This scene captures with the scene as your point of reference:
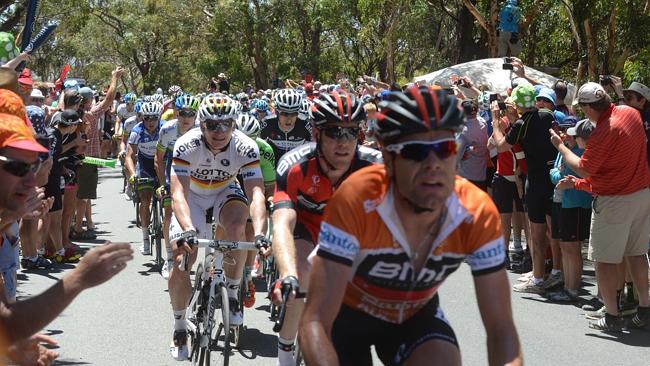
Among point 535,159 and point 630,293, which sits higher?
point 535,159

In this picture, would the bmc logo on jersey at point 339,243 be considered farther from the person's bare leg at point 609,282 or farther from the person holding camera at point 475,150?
the person holding camera at point 475,150

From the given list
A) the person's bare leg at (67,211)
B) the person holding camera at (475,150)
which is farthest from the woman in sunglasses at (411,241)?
the person's bare leg at (67,211)

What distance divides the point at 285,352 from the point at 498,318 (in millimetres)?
3169

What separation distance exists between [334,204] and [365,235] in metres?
0.17

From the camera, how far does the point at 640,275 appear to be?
9.37m

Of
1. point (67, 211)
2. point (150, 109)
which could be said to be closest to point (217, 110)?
point (150, 109)

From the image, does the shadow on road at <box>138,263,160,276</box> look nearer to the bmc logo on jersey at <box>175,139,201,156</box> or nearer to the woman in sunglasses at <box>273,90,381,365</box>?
the bmc logo on jersey at <box>175,139,201,156</box>

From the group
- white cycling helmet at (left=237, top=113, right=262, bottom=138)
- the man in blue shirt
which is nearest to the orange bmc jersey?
white cycling helmet at (left=237, top=113, right=262, bottom=138)

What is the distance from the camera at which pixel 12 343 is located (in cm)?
357

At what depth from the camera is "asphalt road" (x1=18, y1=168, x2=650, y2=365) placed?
8.52m

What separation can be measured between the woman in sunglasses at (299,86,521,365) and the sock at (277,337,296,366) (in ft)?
8.58

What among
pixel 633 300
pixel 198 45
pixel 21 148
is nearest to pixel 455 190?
pixel 21 148

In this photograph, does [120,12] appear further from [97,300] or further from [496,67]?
[97,300]

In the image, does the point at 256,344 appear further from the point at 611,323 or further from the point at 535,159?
the point at 535,159
